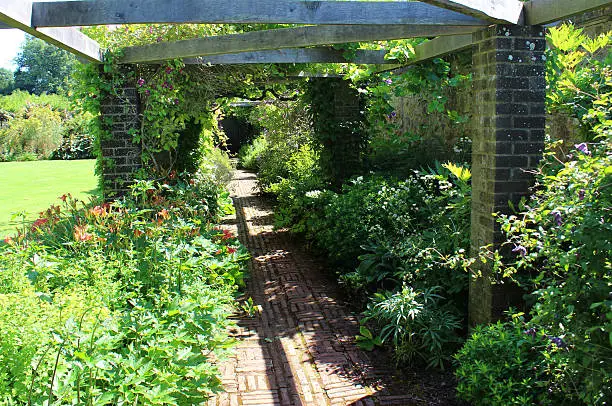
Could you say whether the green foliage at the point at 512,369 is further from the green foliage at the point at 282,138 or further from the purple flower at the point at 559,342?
the green foliage at the point at 282,138

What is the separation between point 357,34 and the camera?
13.4 ft

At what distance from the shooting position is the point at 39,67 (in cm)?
6209

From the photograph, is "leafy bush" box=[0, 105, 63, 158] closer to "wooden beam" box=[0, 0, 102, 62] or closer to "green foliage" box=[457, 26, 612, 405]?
"wooden beam" box=[0, 0, 102, 62]

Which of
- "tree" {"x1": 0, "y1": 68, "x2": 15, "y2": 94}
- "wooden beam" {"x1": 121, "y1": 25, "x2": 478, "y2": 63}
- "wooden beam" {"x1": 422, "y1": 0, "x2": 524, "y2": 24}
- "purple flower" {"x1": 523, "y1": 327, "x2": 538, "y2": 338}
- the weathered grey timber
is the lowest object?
"purple flower" {"x1": 523, "y1": 327, "x2": 538, "y2": 338}

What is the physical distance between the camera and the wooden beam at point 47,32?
3018 mm

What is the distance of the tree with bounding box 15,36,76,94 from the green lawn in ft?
157

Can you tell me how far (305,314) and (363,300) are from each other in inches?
22.4

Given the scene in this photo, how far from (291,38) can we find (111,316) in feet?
8.78

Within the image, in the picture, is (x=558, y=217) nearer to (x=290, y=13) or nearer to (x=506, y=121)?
(x=506, y=121)

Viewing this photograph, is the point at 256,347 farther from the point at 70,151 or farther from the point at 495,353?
the point at 70,151

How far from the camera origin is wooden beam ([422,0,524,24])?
2.87 metres

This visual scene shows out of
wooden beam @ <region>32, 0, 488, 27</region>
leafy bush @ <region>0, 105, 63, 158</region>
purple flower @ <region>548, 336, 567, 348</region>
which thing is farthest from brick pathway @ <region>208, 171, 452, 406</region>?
leafy bush @ <region>0, 105, 63, 158</region>

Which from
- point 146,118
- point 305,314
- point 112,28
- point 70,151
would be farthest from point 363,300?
point 70,151

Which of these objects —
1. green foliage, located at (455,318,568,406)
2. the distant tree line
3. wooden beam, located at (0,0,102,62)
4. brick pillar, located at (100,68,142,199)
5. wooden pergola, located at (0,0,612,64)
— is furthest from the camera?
the distant tree line
